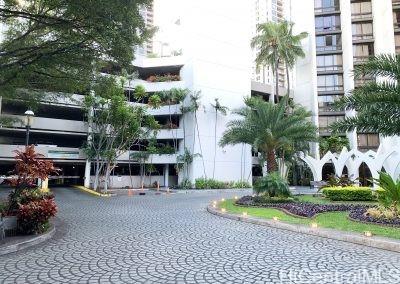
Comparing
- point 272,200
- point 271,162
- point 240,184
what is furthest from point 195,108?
point 272,200

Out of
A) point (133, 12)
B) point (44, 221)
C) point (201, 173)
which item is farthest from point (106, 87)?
point (201, 173)

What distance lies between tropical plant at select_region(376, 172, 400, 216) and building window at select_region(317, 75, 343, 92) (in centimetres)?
3857

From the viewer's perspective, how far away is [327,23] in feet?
163

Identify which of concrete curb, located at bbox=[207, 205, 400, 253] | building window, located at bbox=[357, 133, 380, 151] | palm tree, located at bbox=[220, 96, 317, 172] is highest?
building window, located at bbox=[357, 133, 380, 151]

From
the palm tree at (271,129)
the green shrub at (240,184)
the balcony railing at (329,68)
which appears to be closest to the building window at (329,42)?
the balcony railing at (329,68)

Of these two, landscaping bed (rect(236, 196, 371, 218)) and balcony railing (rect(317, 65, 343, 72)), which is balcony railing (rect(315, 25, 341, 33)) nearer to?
balcony railing (rect(317, 65, 343, 72))

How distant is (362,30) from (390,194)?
43886 mm

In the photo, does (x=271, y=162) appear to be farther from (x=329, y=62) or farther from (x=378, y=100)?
(x=329, y=62)

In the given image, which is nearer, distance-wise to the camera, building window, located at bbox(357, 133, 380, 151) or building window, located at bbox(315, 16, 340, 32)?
building window, located at bbox(357, 133, 380, 151)

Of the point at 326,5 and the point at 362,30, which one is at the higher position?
the point at 326,5

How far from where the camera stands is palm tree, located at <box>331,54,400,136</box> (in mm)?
13016

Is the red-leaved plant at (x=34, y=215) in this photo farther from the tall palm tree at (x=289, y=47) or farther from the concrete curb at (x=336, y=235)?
the tall palm tree at (x=289, y=47)

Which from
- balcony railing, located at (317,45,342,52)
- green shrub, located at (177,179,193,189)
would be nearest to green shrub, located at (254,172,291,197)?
green shrub, located at (177,179,193,189)

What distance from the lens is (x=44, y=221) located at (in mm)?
9289
